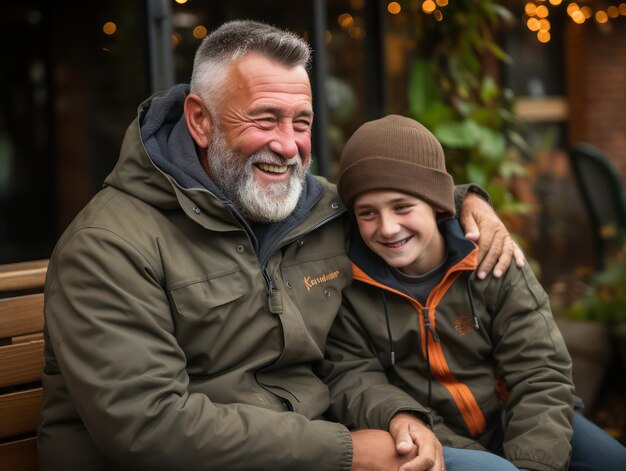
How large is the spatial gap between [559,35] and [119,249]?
7379mm

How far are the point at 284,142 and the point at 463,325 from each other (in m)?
0.77

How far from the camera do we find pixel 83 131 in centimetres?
607

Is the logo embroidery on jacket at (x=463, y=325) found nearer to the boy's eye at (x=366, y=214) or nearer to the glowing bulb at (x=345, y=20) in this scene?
the boy's eye at (x=366, y=214)

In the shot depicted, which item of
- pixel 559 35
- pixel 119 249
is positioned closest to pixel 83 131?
pixel 119 249

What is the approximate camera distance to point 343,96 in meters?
5.43

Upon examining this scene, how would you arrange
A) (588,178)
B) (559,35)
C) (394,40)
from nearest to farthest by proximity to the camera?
1. (394,40)
2. (588,178)
3. (559,35)

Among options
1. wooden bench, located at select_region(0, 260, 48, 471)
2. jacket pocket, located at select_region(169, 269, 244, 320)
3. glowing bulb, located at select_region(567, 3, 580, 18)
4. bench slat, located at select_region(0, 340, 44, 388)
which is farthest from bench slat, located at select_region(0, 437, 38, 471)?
glowing bulb, located at select_region(567, 3, 580, 18)

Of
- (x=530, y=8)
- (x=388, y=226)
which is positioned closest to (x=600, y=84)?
(x=530, y=8)

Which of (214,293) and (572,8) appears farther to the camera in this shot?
(572,8)

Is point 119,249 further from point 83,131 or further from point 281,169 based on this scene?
point 83,131

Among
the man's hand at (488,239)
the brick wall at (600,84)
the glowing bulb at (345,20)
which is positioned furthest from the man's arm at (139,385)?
the brick wall at (600,84)

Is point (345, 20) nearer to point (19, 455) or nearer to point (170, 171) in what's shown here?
point (170, 171)

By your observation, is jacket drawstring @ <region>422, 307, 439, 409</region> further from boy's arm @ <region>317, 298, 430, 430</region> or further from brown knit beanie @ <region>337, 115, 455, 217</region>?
brown knit beanie @ <region>337, 115, 455, 217</region>

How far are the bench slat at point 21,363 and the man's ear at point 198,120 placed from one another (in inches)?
30.0
